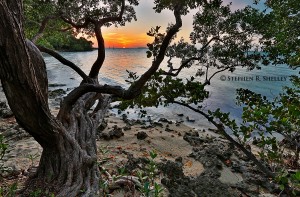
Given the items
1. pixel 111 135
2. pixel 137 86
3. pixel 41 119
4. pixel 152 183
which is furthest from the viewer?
pixel 111 135

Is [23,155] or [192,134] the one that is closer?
[23,155]

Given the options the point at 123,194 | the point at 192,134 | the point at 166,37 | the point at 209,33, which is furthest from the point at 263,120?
the point at 192,134

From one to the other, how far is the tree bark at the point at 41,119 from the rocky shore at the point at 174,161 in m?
0.95

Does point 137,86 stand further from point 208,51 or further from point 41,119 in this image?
point 208,51

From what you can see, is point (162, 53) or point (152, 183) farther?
point (162, 53)

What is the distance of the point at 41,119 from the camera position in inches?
171

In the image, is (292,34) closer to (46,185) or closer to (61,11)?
(46,185)

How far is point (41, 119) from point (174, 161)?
7.65 m

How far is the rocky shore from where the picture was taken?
25.1ft

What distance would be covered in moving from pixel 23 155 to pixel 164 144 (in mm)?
7562

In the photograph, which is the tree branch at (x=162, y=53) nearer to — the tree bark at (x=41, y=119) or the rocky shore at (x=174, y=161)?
the tree bark at (x=41, y=119)

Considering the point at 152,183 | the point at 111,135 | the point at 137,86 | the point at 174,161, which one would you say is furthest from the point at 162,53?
the point at 111,135

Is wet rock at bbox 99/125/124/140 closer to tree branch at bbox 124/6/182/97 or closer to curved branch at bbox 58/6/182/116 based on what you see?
curved branch at bbox 58/6/182/116

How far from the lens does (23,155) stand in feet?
27.1
